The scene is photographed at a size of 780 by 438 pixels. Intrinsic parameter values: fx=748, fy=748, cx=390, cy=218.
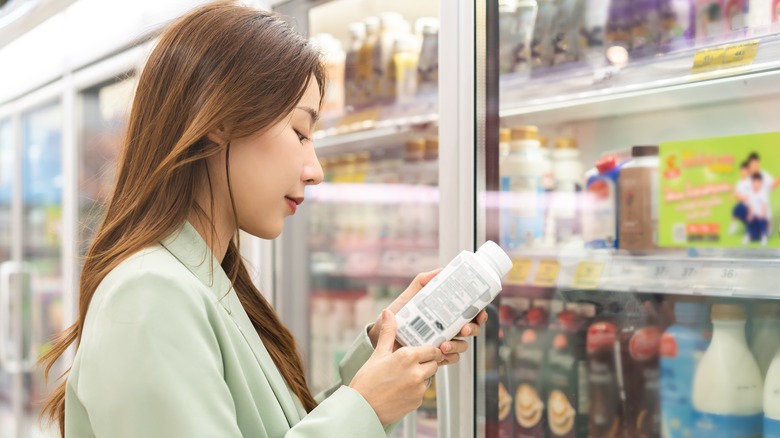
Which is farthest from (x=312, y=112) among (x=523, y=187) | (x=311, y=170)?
(x=523, y=187)

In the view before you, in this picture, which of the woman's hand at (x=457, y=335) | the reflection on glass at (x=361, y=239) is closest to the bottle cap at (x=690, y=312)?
the woman's hand at (x=457, y=335)

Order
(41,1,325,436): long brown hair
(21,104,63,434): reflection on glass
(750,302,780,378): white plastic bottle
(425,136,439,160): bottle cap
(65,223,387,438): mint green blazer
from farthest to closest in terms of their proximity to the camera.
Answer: (21,104,63,434): reflection on glass, (425,136,439,160): bottle cap, (750,302,780,378): white plastic bottle, (41,1,325,436): long brown hair, (65,223,387,438): mint green blazer

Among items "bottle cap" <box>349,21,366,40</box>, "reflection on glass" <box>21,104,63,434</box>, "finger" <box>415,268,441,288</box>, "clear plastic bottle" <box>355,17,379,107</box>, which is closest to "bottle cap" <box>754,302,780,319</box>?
"finger" <box>415,268,441,288</box>

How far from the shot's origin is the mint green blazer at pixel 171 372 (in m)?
0.83

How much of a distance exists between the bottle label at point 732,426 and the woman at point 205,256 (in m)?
0.51

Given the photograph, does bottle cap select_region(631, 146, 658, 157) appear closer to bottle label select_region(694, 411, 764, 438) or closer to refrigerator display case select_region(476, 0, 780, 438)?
refrigerator display case select_region(476, 0, 780, 438)

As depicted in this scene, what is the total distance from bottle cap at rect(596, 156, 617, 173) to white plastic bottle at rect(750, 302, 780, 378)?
37 cm

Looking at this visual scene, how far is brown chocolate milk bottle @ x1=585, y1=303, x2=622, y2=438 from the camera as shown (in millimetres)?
1481

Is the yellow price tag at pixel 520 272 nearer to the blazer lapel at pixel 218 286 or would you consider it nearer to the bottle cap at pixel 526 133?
the bottle cap at pixel 526 133

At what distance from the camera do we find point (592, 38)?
1.52m

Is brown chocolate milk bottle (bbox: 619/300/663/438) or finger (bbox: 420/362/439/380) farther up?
finger (bbox: 420/362/439/380)

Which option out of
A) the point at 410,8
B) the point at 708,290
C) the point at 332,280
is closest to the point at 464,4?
the point at 708,290

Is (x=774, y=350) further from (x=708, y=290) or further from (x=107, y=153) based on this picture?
(x=107, y=153)

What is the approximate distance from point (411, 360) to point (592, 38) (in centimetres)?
88
